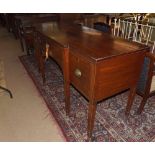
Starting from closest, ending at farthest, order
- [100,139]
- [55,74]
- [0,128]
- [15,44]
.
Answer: [100,139] → [0,128] → [55,74] → [15,44]

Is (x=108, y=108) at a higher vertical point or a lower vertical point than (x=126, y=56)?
lower

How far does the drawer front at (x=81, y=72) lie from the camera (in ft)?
4.19

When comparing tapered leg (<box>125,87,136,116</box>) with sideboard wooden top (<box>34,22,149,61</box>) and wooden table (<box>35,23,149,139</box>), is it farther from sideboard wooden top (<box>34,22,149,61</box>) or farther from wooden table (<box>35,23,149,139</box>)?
sideboard wooden top (<box>34,22,149,61</box>)

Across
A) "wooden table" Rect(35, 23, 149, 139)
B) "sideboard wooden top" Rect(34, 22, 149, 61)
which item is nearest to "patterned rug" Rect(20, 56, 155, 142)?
"wooden table" Rect(35, 23, 149, 139)

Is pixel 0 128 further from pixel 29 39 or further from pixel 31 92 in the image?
pixel 29 39

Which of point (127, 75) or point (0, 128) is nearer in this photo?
point (127, 75)

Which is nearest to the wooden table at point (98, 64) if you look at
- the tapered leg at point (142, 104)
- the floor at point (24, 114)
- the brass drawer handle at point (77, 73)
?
the brass drawer handle at point (77, 73)

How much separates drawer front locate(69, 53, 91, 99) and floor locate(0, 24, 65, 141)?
1.76ft

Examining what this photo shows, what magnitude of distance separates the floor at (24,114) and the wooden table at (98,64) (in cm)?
41

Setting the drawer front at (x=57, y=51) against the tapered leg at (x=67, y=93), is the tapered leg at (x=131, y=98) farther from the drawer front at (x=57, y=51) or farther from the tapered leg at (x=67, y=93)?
the drawer front at (x=57, y=51)

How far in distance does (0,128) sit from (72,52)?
3.44ft

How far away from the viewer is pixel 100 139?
5.23ft

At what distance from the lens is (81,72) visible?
4.44 ft
